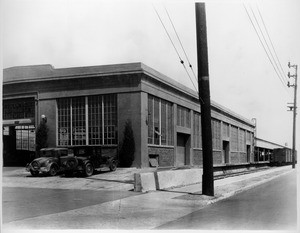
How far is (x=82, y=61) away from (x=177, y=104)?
56.5ft

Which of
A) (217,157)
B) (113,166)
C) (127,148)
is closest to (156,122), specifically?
(127,148)

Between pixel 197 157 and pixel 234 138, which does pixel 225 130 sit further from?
pixel 197 157

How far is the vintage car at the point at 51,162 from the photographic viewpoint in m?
20.4

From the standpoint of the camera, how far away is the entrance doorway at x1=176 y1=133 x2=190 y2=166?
101ft

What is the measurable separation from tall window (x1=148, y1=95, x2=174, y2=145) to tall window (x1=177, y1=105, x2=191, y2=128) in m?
1.07

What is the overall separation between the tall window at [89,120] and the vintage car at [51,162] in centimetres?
295

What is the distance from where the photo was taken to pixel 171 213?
436 inches

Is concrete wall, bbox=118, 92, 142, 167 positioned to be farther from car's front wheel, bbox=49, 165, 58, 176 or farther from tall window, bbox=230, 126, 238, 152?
tall window, bbox=230, 126, 238, 152

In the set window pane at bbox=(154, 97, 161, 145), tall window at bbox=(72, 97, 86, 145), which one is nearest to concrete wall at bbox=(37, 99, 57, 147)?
tall window at bbox=(72, 97, 86, 145)

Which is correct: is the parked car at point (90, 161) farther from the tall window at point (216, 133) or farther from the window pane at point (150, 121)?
the tall window at point (216, 133)

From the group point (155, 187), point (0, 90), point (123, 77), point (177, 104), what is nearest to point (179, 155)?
point (177, 104)

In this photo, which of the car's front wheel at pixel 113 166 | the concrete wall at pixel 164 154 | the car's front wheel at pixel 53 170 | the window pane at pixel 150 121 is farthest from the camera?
the concrete wall at pixel 164 154

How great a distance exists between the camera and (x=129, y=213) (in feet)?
35.8

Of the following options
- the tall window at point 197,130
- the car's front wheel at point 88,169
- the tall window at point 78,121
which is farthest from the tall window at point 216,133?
the car's front wheel at point 88,169
